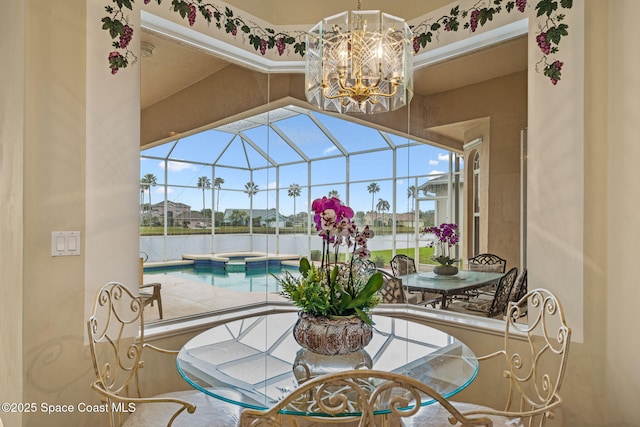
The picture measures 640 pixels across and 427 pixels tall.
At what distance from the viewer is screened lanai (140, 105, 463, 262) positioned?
7.91ft

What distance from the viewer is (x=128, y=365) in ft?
6.85

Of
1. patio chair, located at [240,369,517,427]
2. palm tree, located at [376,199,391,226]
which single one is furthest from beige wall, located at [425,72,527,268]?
patio chair, located at [240,369,517,427]

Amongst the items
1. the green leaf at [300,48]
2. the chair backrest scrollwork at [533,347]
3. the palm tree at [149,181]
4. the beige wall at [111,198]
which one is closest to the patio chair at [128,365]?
the beige wall at [111,198]

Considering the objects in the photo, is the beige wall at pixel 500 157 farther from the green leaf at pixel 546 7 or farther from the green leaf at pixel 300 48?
the green leaf at pixel 300 48

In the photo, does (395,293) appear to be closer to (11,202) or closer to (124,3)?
(11,202)

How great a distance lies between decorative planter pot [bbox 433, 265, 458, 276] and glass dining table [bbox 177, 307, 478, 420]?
1.66 feet

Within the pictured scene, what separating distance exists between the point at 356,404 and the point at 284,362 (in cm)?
48

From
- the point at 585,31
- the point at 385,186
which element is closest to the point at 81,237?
the point at 385,186

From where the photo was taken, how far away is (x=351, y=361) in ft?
5.32

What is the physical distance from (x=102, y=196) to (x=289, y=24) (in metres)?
1.77

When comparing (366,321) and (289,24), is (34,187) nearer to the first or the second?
(366,321)

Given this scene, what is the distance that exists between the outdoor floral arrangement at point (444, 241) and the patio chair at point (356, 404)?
1.05m

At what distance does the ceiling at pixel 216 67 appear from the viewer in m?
2.29

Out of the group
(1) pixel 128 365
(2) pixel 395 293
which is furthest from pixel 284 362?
(2) pixel 395 293
